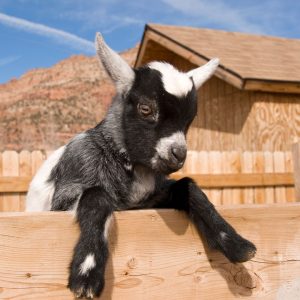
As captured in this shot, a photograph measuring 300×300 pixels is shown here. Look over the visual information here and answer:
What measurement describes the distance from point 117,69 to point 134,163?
0.58m

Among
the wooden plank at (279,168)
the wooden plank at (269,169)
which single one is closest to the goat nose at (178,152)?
the wooden plank at (269,169)

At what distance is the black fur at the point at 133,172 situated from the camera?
101 inches

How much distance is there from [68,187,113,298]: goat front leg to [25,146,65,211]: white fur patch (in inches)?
32.3

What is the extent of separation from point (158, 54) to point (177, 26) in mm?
964

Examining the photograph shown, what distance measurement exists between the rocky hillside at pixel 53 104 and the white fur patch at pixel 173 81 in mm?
38892

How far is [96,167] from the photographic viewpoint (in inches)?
120

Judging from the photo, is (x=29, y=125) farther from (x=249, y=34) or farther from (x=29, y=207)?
(x=29, y=207)

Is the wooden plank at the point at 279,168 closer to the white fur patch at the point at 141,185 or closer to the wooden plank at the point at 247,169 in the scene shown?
the wooden plank at the point at 247,169

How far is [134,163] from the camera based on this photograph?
3.10m

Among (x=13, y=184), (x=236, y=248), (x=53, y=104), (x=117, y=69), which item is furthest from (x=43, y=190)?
(x=53, y=104)

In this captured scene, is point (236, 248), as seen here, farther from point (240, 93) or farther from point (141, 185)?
point (240, 93)

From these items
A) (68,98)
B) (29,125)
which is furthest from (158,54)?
(68,98)

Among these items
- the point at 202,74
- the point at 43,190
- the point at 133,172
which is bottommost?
the point at 43,190

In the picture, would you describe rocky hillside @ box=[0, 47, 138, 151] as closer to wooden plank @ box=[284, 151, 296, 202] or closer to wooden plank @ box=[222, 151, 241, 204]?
wooden plank @ box=[284, 151, 296, 202]
